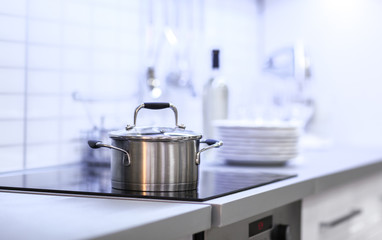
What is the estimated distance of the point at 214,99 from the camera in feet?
5.86

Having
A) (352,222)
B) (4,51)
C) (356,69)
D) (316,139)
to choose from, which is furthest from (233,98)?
(4,51)

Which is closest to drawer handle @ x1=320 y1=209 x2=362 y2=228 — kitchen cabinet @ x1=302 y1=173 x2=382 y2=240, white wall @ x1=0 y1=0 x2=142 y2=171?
kitchen cabinet @ x1=302 y1=173 x2=382 y2=240

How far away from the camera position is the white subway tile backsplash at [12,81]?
4.59ft

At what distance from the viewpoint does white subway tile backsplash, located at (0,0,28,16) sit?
1406 millimetres

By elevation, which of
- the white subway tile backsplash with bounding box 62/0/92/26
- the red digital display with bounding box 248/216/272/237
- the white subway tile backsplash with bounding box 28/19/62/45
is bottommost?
the red digital display with bounding box 248/216/272/237

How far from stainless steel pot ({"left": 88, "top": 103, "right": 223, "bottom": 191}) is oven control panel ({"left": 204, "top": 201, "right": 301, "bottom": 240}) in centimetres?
11

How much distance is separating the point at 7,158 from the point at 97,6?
55 centimetres

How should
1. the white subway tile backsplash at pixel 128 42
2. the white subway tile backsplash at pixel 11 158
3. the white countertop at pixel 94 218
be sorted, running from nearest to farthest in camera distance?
the white countertop at pixel 94 218, the white subway tile backsplash at pixel 11 158, the white subway tile backsplash at pixel 128 42

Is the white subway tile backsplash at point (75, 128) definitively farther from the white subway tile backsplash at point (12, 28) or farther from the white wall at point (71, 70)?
the white subway tile backsplash at point (12, 28)

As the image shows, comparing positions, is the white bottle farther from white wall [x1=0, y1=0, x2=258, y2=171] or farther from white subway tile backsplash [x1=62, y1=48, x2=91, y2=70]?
white subway tile backsplash [x1=62, y1=48, x2=91, y2=70]

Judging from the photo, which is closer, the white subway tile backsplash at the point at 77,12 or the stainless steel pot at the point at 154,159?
the stainless steel pot at the point at 154,159

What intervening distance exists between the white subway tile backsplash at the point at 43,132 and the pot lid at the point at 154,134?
0.44 metres

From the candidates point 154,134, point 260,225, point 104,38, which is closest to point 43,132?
point 104,38

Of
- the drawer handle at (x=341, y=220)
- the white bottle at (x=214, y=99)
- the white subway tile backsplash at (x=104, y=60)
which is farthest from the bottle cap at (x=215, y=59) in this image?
the drawer handle at (x=341, y=220)
